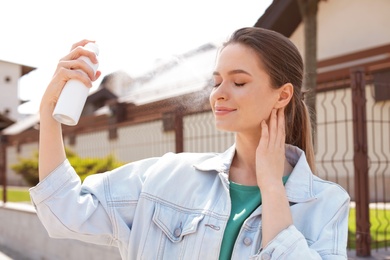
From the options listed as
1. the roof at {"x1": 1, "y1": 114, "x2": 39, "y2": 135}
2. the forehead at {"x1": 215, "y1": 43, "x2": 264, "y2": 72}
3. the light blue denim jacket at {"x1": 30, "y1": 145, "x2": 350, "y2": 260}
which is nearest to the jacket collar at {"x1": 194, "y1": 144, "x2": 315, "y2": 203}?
the light blue denim jacket at {"x1": 30, "y1": 145, "x2": 350, "y2": 260}

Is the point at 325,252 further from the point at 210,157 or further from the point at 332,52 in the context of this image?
the point at 332,52

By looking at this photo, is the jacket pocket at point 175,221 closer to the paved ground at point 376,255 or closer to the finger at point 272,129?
the finger at point 272,129

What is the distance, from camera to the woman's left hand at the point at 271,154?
1.47 m

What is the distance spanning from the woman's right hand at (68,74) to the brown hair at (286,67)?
0.41m

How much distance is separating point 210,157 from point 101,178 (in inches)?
13.1

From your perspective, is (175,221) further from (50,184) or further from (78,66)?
(78,66)

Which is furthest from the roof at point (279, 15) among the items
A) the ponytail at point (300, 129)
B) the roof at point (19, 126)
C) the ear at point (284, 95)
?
the roof at point (19, 126)

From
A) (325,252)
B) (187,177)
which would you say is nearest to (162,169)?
(187,177)

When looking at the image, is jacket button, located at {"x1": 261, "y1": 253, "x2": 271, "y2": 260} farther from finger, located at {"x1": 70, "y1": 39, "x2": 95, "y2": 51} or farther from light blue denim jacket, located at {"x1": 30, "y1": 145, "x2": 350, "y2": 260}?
finger, located at {"x1": 70, "y1": 39, "x2": 95, "y2": 51}

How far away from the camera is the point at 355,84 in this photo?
439cm

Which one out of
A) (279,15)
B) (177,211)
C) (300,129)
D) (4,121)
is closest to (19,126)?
(4,121)

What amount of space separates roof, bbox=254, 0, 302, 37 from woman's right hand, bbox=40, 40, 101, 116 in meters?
9.46

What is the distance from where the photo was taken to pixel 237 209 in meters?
1.55

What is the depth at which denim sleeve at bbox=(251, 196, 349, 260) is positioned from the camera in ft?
4.43
